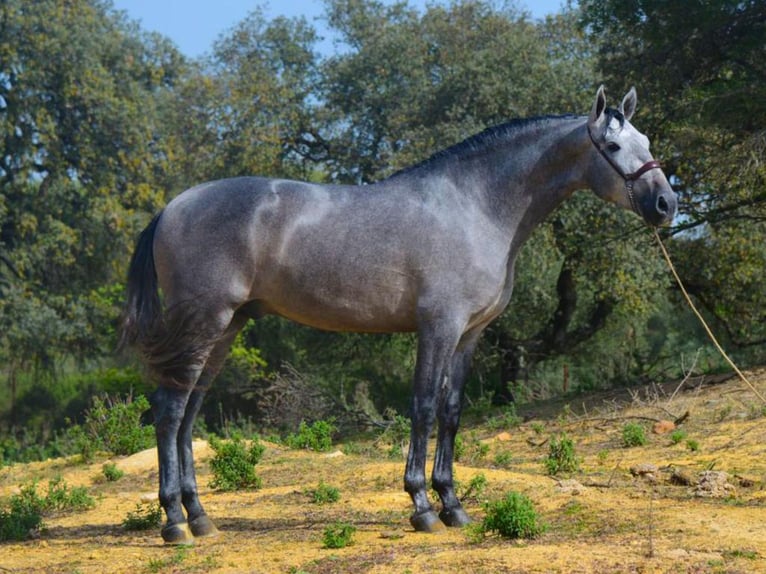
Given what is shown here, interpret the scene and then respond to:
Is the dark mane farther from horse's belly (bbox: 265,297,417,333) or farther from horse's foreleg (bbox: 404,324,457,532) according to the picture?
horse's foreleg (bbox: 404,324,457,532)

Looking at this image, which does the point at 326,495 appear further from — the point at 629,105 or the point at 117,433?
the point at 117,433

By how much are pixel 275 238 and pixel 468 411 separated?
466 inches

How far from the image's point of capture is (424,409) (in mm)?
6699

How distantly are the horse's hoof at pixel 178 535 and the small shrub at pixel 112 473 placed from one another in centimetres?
372

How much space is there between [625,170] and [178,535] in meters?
3.68

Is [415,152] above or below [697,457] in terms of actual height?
above

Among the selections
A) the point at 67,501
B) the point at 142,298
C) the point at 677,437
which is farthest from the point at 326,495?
the point at 677,437

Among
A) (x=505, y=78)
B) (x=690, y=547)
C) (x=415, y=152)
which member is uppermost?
(x=505, y=78)

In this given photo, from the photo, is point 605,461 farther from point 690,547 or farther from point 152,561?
point 152,561

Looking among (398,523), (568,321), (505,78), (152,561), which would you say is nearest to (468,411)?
(568,321)

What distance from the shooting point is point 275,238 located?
687 centimetres

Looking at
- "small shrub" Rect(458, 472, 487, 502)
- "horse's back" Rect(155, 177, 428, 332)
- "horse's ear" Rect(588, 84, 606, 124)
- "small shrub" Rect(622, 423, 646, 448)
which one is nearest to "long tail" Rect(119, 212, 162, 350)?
"horse's back" Rect(155, 177, 428, 332)

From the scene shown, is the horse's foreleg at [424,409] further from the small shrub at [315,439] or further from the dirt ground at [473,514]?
the small shrub at [315,439]

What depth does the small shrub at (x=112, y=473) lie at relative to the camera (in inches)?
409
